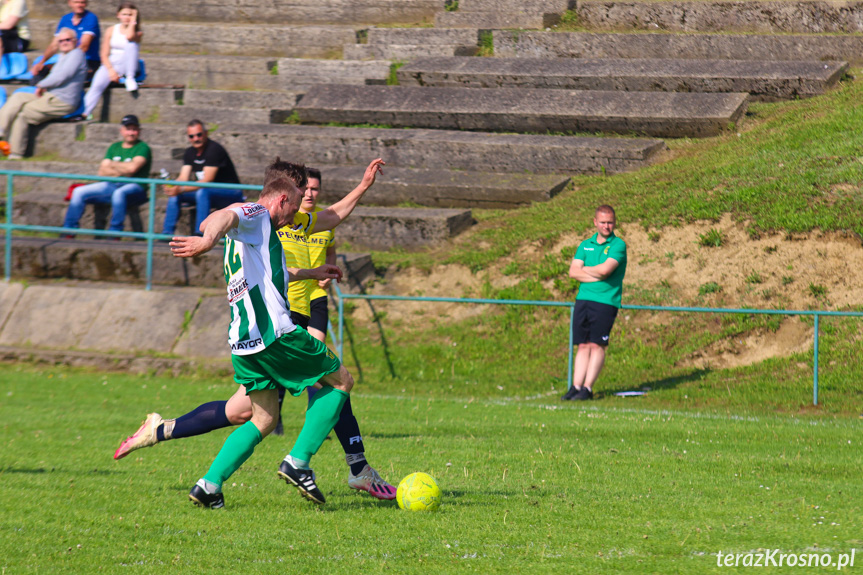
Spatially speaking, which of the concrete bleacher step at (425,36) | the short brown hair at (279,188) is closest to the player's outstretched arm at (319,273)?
the short brown hair at (279,188)

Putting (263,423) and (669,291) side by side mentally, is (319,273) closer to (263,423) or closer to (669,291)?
(263,423)

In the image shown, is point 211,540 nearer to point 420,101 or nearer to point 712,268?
point 712,268

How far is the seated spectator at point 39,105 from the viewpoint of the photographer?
1861 cm

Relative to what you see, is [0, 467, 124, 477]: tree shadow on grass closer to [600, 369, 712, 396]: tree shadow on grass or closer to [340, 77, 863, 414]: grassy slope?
[340, 77, 863, 414]: grassy slope

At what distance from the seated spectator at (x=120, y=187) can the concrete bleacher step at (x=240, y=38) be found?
729 centimetres

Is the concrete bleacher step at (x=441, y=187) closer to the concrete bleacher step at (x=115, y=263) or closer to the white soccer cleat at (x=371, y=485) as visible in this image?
the concrete bleacher step at (x=115, y=263)

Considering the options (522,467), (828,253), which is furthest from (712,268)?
(522,467)

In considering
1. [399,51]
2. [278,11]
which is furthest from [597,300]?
[278,11]

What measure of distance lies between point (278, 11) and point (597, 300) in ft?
47.8

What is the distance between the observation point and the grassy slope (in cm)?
1208

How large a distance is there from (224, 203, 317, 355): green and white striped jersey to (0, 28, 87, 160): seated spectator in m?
14.2

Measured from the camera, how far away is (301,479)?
5.77 m

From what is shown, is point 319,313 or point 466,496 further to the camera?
point 319,313

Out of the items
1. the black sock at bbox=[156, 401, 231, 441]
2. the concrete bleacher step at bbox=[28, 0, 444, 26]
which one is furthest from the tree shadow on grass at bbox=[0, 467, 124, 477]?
the concrete bleacher step at bbox=[28, 0, 444, 26]
